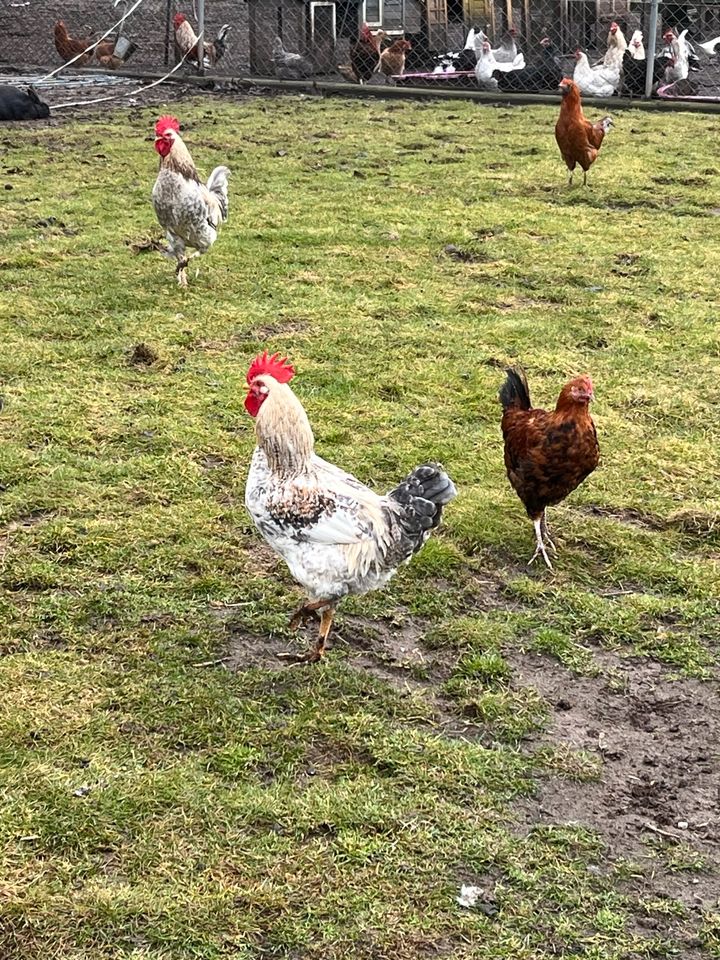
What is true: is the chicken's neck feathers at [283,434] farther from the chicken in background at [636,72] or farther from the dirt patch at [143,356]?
the chicken in background at [636,72]

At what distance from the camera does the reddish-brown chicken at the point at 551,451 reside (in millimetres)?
3994

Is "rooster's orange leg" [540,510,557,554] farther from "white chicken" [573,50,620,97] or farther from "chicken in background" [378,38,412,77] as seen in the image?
"chicken in background" [378,38,412,77]

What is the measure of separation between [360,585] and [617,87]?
1255cm

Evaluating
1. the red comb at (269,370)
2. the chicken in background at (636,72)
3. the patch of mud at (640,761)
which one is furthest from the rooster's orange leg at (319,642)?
the chicken in background at (636,72)

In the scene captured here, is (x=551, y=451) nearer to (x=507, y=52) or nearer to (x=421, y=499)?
(x=421, y=499)

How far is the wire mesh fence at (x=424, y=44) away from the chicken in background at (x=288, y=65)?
0.05 feet

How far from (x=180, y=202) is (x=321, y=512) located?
13.1 ft

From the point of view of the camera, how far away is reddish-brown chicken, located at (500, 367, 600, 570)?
3994 mm

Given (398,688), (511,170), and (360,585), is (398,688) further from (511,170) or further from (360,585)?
(511,170)

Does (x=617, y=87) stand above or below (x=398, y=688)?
above

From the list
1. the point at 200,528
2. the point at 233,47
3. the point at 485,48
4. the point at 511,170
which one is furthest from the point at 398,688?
the point at 233,47

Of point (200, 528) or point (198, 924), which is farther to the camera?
point (200, 528)

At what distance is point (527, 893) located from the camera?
8.75 feet

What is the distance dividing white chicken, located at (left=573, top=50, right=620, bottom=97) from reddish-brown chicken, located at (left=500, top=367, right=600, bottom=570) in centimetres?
1123
